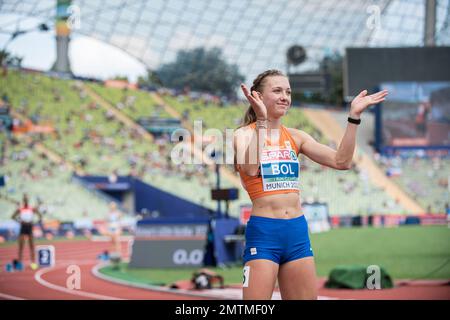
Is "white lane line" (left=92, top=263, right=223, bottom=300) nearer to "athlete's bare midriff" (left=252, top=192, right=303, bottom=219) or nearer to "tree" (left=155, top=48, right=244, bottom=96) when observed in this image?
"athlete's bare midriff" (left=252, top=192, right=303, bottom=219)

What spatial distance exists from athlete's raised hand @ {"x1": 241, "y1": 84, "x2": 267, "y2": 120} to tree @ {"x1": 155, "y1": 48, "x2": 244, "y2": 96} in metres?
46.1

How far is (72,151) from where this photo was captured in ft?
117

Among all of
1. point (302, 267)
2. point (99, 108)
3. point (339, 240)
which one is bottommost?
point (339, 240)

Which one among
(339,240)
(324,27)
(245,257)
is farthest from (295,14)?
(245,257)

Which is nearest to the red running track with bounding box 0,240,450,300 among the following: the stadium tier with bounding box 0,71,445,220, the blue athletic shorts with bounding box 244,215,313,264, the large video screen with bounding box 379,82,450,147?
the blue athletic shorts with bounding box 244,215,313,264

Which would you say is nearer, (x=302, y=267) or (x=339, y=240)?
(x=302, y=267)

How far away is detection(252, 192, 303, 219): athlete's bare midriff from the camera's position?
14.7 ft

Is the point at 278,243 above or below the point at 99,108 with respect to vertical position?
below

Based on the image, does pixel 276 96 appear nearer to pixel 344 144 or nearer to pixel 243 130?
pixel 243 130

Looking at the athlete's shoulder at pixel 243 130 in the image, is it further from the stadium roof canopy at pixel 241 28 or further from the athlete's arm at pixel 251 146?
the stadium roof canopy at pixel 241 28

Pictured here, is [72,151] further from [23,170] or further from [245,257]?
[245,257]

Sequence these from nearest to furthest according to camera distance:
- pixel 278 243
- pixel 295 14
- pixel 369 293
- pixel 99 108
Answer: pixel 278 243
pixel 369 293
pixel 99 108
pixel 295 14

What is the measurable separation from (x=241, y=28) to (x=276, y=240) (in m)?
44.6

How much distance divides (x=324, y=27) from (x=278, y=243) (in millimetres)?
46769
